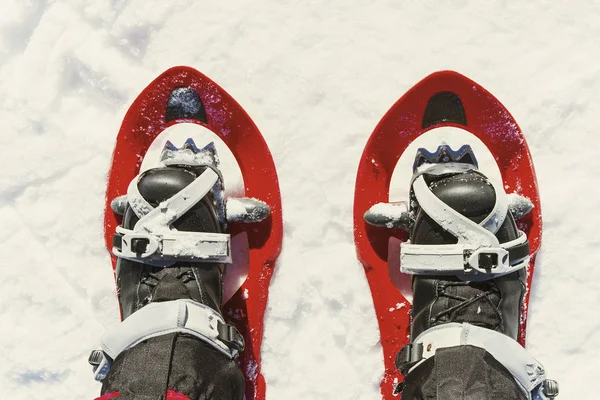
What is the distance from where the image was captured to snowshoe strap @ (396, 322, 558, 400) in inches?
46.3

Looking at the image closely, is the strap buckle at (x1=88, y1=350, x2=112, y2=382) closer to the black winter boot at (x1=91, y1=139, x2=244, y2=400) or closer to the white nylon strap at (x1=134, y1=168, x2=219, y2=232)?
the black winter boot at (x1=91, y1=139, x2=244, y2=400)

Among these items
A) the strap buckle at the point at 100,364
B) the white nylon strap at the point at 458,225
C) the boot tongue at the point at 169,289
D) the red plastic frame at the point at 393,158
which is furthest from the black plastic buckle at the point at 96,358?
the white nylon strap at the point at 458,225

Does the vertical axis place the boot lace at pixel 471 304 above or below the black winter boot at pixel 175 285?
below

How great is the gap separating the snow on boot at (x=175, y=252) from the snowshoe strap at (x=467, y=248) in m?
0.45

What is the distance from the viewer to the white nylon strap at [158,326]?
1.18 meters

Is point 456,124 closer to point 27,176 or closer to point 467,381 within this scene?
point 467,381

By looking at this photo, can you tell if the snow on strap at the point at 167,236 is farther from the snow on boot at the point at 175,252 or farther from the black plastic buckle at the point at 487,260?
the black plastic buckle at the point at 487,260

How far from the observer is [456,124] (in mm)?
1470

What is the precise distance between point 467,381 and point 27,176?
122 centimetres

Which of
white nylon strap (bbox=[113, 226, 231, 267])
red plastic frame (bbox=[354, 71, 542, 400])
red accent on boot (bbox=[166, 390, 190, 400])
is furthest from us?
red plastic frame (bbox=[354, 71, 542, 400])

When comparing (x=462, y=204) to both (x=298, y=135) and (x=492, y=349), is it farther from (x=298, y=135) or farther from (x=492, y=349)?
(x=298, y=135)

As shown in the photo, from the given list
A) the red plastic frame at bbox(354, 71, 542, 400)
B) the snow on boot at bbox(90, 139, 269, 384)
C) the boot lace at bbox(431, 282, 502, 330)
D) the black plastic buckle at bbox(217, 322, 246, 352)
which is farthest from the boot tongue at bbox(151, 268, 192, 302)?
the boot lace at bbox(431, 282, 502, 330)

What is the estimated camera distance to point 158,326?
1.18 m

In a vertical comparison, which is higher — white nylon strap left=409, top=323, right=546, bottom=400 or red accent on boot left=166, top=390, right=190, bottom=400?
red accent on boot left=166, top=390, right=190, bottom=400
